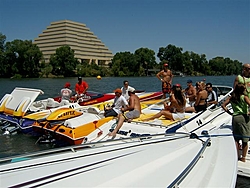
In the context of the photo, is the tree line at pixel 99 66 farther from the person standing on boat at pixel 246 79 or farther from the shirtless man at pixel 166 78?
the person standing on boat at pixel 246 79

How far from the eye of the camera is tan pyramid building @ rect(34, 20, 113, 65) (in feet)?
319

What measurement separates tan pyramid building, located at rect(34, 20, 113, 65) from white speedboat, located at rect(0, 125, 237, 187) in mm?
92346

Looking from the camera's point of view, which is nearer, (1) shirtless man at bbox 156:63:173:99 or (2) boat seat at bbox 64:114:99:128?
(2) boat seat at bbox 64:114:99:128

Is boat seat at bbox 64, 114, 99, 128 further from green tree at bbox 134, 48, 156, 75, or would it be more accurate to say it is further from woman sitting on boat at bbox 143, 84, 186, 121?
green tree at bbox 134, 48, 156, 75

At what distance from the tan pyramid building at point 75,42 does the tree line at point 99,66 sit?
23.1 metres

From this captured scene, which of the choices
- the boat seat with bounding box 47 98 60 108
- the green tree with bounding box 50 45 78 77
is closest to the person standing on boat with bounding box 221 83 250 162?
the boat seat with bounding box 47 98 60 108

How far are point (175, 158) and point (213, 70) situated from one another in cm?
9501

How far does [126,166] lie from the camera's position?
3162mm

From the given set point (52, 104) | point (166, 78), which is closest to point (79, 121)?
point (52, 104)

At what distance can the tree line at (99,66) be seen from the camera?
178 ft

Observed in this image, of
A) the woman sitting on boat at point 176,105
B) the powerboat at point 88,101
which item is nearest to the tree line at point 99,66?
the powerboat at point 88,101

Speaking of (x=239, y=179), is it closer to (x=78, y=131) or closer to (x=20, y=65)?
(x=78, y=131)

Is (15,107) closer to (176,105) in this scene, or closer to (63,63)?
(176,105)

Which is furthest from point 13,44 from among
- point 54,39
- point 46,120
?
point 46,120
